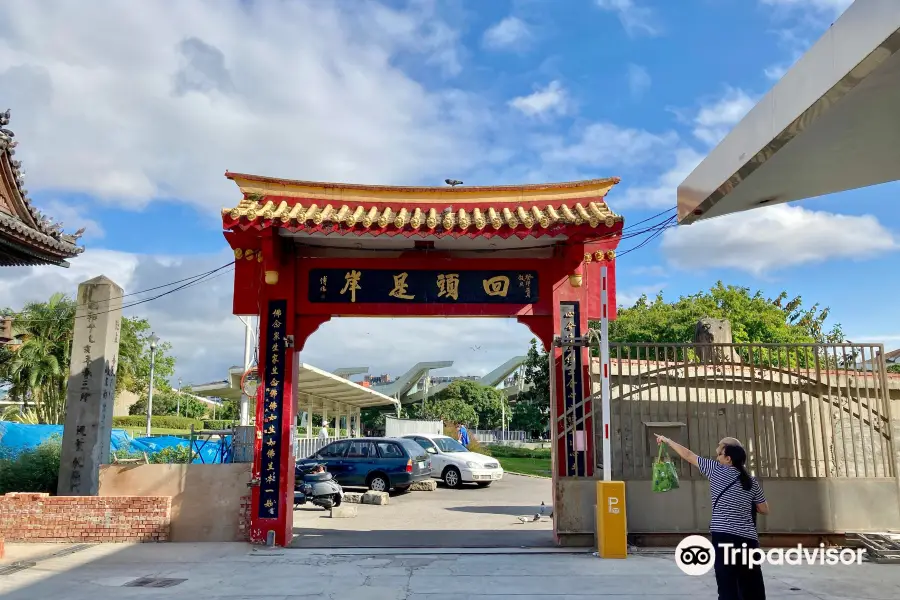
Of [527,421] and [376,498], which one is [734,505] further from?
[527,421]

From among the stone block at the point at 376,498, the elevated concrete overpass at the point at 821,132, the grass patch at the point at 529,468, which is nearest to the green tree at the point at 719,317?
the grass patch at the point at 529,468

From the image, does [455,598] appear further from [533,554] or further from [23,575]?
[23,575]

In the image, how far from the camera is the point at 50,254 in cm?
1203

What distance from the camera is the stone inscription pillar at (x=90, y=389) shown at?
9.61 meters

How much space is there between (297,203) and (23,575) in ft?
17.5

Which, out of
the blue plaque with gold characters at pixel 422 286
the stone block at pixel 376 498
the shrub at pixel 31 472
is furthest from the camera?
the stone block at pixel 376 498

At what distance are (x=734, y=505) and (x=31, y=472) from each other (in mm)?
9751

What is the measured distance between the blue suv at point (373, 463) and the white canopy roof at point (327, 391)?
174 cm

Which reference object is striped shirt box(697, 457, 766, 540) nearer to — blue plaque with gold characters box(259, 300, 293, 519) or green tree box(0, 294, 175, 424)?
blue plaque with gold characters box(259, 300, 293, 519)

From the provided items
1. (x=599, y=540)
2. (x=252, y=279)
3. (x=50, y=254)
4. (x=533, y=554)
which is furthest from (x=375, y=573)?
(x=50, y=254)

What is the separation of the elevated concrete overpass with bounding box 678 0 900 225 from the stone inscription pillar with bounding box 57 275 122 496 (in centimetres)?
862

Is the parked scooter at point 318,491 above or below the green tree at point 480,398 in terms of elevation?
below

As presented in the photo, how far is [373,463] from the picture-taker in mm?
16031

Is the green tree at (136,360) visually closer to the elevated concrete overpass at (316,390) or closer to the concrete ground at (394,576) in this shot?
the elevated concrete overpass at (316,390)
